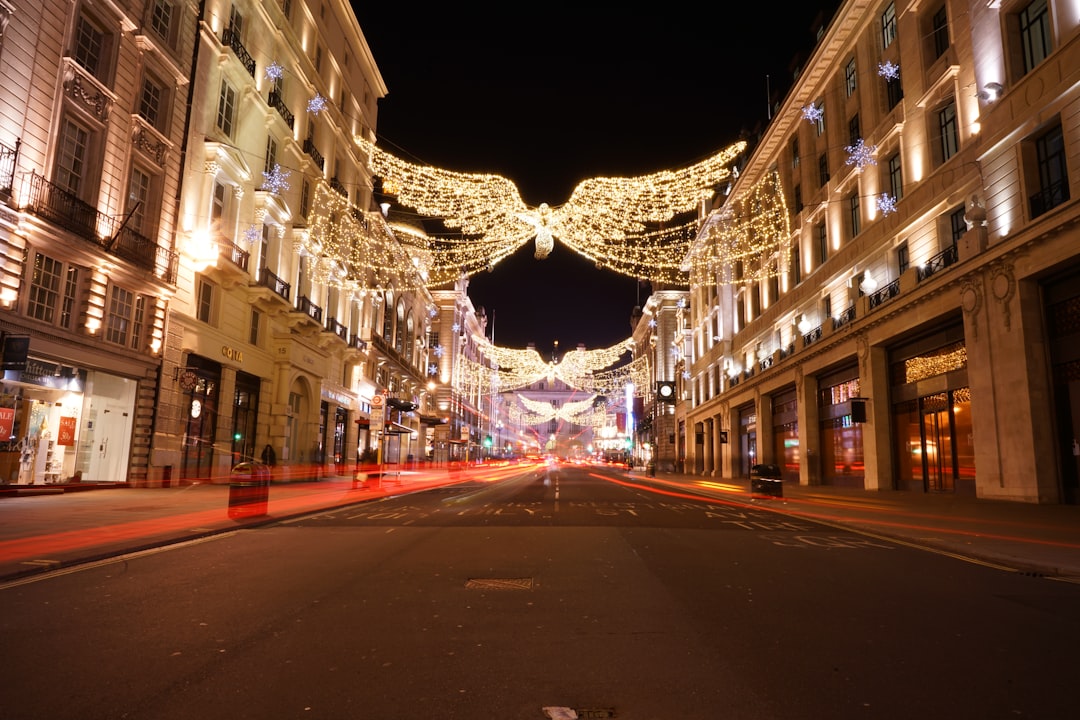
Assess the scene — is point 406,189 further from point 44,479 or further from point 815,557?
point 815,557

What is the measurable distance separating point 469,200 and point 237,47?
16.3m

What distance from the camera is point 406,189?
19578 millimetres

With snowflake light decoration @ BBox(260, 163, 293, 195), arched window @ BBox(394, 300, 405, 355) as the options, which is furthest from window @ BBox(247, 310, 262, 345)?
arched window @ BBox(394, 300, 405, 355)

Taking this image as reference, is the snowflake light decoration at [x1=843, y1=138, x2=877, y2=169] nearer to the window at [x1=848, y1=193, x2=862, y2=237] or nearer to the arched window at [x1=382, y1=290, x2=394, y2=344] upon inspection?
the window at [x1=848, y1=193, x2=862, y2=237]

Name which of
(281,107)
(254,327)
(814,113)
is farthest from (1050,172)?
(281,107)

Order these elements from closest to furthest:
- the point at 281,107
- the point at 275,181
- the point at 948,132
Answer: the point at 948,132 → the point at 275,181 → the point at 281,107

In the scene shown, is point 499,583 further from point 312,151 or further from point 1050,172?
point 312,151

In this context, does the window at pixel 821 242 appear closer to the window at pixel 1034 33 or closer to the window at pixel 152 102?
the window at pixel 1034 33

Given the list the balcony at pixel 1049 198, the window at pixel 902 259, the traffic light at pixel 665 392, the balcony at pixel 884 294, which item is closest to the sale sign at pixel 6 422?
the balcony at pixel 1049 198

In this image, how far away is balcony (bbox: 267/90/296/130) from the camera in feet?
98.7

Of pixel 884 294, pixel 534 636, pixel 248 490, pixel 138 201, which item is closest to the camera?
pixel 534 636

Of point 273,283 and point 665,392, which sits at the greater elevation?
point 273,283

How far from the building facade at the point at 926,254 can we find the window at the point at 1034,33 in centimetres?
5

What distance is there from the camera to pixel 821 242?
108 feet
